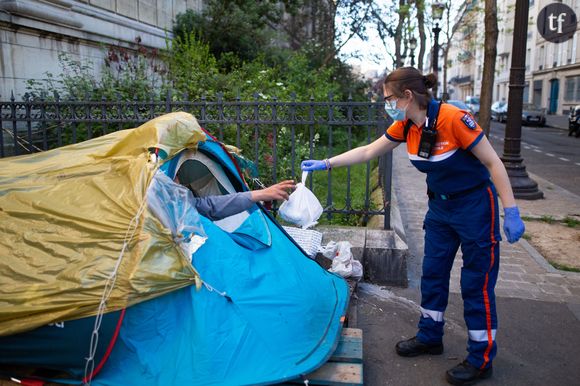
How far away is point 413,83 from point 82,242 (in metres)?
Answer: 2.05

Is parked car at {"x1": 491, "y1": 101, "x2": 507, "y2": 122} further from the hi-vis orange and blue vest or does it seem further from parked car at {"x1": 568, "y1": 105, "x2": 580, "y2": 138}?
the hi-vis orange and blue vest

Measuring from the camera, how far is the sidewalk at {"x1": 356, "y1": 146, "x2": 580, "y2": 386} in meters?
3.09

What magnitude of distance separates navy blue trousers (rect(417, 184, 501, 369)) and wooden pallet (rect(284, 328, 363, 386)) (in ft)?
2.28

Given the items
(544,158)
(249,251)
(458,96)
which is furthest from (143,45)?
(458,96)

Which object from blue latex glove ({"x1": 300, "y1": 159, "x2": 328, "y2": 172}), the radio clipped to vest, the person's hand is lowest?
the person's hand

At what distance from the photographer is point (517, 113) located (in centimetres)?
871

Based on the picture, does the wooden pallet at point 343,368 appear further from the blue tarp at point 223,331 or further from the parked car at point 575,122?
the parked car at point 575,122

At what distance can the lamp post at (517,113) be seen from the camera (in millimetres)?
8344

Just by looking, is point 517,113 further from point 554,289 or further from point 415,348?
point 415,348

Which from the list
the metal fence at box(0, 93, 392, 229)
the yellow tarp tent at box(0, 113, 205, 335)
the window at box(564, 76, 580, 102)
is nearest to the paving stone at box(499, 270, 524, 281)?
the metal fence at box(0, 93, 392, 229)

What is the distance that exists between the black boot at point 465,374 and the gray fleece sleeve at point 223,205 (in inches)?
64.0

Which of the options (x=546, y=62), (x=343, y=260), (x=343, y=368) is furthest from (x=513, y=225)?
(x=546, y=62)

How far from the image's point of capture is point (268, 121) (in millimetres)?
4867

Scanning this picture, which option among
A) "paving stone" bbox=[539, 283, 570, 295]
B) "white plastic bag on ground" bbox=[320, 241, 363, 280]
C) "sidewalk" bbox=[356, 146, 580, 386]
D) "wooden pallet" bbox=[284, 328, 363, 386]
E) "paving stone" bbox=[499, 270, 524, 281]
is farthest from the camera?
"paving stone" bbox=[499, 270, 524, 281]
